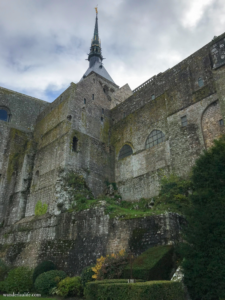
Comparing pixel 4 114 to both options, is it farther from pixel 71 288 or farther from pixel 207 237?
pixel 207 237

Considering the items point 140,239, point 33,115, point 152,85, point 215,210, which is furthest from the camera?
point 33,115

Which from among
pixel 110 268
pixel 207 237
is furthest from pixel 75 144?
pixel 207 237

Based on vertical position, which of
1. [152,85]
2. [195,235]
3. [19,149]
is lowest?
[195,235]

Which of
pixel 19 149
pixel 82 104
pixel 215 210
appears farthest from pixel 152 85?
pixel 215 210

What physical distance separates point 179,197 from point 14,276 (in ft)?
31.4

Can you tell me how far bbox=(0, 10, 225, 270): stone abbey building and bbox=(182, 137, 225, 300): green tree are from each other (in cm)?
528

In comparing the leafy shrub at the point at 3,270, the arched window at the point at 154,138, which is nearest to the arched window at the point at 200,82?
the arched window at the point at 154,138

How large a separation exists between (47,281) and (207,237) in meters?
7.96

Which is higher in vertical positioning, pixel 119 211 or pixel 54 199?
pixel 54 199

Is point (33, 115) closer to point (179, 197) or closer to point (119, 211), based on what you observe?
point (119, 211)

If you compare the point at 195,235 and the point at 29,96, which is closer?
the point at 195,235

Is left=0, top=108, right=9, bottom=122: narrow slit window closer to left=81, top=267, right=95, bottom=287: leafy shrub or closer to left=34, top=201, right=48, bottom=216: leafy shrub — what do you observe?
left=34, top=201, right=48, bottom=216: leafy shrub

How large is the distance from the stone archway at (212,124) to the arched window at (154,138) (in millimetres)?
3373

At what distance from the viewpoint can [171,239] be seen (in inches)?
426
